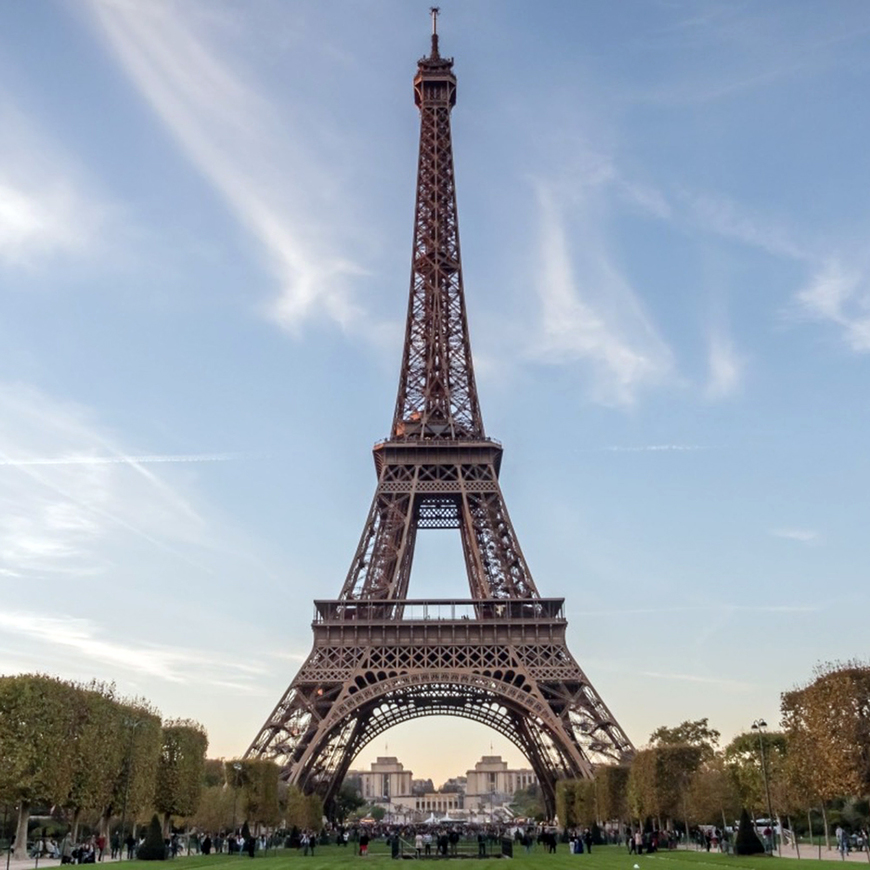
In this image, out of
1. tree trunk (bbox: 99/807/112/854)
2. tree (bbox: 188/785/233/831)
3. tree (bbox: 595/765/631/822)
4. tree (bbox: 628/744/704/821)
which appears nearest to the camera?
tree trunk (bbox: 99/807/112/854)

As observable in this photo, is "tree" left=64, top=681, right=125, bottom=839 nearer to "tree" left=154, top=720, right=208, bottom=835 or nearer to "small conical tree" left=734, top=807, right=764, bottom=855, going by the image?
"tree" left=154, top=720, right=208, bottom=835

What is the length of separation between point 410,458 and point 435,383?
23.0 feet

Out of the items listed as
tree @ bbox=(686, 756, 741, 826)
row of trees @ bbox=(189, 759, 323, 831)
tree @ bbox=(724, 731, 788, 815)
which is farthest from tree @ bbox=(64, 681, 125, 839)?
tree @ bbox=(724, 731, 788, 815)

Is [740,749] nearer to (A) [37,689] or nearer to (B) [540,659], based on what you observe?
(B) [540,659]

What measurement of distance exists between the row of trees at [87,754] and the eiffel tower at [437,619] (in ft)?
23.8

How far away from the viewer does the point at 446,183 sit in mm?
77875

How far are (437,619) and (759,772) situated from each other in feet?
78.3

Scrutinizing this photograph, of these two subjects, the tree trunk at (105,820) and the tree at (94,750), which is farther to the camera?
the tree trunk at (105,820)

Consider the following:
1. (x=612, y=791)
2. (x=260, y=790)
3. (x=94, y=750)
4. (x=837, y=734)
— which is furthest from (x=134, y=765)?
(x=837, y=734)

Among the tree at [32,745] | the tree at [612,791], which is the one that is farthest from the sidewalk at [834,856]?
the tree at [32,745]

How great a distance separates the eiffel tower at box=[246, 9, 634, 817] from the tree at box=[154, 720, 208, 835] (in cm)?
637

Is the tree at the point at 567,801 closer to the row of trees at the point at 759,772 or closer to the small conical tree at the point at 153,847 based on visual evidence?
the row of trees at the point at 759,772

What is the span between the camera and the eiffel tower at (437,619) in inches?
2291

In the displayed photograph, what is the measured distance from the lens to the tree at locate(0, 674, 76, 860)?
38.5 metres
